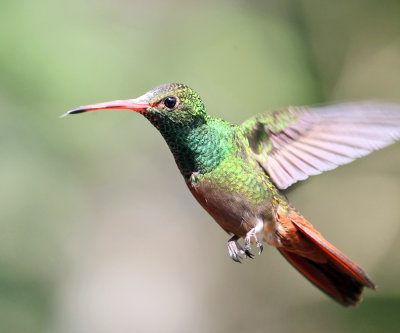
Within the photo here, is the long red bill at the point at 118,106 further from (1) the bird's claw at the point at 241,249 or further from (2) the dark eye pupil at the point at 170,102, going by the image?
(1) the bird's claw at the point at 241,249

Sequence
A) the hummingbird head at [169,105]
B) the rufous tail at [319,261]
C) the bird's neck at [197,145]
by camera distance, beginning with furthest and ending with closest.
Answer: the rufous tail at [319,261]
the bird's neck at [197,145]
the hummingbird head at [169,105]

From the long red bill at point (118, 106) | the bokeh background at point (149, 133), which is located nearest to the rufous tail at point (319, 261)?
the long red bill at point (118, 106)

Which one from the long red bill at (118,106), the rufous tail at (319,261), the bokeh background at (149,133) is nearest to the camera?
the long red bill at (118,106)

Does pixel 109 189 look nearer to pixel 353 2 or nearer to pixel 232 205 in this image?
pixel 353 2

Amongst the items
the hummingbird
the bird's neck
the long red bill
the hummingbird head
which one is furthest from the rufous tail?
the long red bill

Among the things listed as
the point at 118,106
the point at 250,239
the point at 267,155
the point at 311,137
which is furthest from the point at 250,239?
the point at 118,106

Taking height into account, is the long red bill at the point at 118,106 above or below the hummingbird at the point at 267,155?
above

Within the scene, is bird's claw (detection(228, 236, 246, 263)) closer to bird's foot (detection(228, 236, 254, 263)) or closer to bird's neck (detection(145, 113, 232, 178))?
bird's foot (detection(228, 236, 254, 263))
